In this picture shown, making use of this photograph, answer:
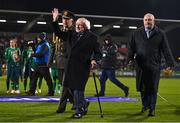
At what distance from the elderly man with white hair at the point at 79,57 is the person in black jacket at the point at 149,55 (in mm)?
1118

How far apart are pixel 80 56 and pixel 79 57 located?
3cm

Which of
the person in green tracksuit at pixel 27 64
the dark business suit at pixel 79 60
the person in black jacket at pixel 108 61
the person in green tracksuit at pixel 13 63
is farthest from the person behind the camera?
the person in green tracksuit at pixel 27 64

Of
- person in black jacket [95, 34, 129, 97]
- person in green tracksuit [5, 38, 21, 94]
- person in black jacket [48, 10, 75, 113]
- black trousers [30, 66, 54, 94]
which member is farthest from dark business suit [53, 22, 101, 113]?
person in green tracksuit [5, 38, 21, 94]

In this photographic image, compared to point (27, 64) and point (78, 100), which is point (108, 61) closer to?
point (27, 64)

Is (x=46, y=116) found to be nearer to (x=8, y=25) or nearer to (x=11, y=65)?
(x=11, y=65)

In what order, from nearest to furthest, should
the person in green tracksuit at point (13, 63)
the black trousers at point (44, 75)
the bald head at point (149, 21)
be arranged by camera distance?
the bald head at point (149, 21) < the black trousers at point (44, 75) < the person in green tracksuit at point (13, 63)

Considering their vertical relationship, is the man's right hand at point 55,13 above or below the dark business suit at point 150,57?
above

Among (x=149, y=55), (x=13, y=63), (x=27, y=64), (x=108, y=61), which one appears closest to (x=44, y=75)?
(x=13, y=63)

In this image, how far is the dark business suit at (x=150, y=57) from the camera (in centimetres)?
985

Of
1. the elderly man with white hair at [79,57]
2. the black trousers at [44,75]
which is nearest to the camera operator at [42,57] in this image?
the black trousers at [44,75]

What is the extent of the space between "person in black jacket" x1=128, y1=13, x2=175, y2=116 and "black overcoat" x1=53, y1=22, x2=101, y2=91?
1.12 meters

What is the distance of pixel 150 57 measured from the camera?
984cm

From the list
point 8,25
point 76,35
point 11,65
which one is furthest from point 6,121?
point 8,25

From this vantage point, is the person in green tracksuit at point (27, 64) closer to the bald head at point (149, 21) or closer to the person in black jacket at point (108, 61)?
the person in black jacket at point (108, 61)
